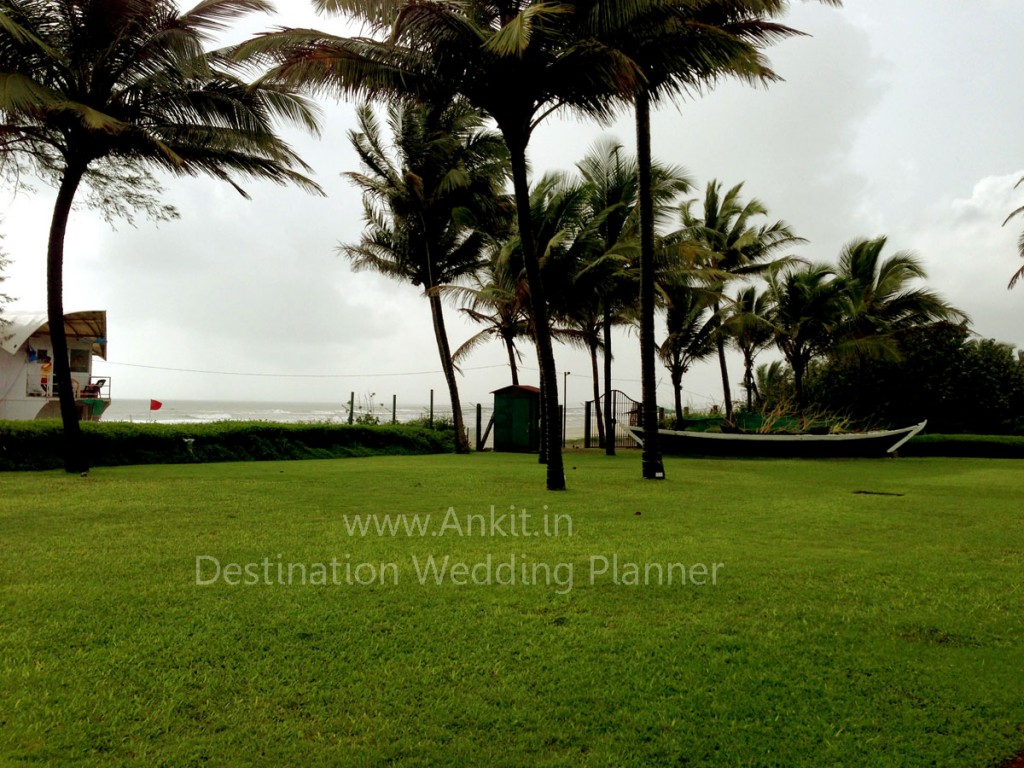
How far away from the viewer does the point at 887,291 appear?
79.4 feet

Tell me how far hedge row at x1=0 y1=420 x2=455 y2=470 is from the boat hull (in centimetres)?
662

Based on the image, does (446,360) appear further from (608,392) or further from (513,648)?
(513,648)

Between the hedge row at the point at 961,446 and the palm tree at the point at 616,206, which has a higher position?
the palm tree at the point at 616,206

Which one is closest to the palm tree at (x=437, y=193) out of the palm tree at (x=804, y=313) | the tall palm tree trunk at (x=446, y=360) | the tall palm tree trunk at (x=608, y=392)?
the tall palm tree trunk at (x=446, y=360)

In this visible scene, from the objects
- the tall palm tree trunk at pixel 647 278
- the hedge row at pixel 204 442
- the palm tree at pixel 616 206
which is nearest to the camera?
the tall palm tree trunk at pixel 647 278

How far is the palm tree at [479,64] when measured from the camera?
26.1 feet

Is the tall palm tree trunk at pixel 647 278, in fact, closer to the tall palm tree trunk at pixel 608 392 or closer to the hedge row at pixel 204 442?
the tall palm tree trunk at pixel 608 392

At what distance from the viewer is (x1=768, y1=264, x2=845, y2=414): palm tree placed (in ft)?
73.6

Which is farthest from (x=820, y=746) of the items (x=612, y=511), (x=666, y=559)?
(x=612, y=511)

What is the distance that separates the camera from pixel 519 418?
63.4ft

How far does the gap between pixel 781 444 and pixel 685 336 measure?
6.66 metres

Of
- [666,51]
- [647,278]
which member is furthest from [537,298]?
[666,51]

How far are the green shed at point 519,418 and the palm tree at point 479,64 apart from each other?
32.5 feet

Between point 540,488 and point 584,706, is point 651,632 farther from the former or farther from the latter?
point 540,488
